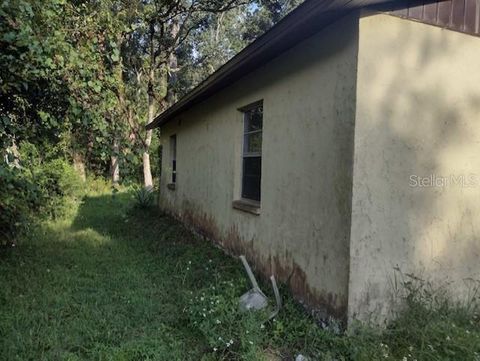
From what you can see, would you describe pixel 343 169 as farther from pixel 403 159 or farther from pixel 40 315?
pixel 40 315

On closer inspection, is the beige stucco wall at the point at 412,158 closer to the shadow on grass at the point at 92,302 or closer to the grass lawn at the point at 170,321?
the grass lawn at the point at 170,321

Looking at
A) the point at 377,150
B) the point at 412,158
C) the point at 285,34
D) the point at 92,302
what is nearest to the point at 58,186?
the point at 92,302

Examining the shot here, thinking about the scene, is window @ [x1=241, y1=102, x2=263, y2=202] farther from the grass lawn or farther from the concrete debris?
the concrete debris

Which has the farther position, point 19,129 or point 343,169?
point 19,129

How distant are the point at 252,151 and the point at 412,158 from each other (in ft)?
9.20

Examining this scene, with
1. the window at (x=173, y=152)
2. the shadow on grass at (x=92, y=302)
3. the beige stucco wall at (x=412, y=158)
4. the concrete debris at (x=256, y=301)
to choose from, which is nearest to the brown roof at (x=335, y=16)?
the beige stucco wall at (x=412, y=158)

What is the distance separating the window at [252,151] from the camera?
5.84 m

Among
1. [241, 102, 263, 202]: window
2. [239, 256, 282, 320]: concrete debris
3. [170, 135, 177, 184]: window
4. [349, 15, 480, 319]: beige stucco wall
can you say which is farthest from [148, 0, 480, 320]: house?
[170, 135, 177, 184]: window

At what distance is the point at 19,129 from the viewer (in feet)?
12.7

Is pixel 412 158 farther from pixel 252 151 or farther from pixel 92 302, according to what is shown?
pixel 92 302

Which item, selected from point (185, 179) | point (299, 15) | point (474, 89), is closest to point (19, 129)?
point (299, 15)

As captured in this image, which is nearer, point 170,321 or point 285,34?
point 285,34

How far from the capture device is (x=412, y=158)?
12.1 feet

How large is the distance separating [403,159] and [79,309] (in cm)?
372
